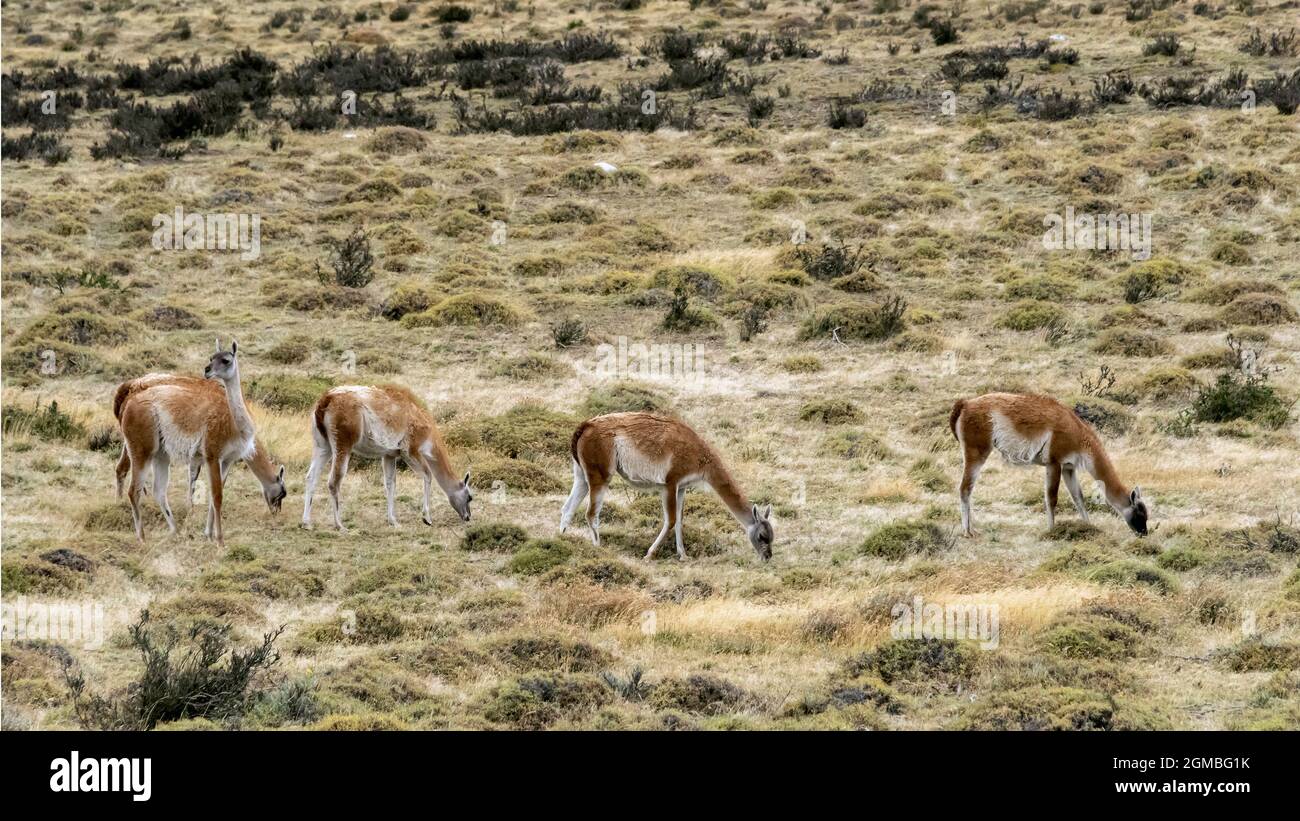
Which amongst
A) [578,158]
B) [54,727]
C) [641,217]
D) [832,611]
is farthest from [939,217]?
[54,727]

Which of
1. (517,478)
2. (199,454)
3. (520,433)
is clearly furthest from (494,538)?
(520,433)

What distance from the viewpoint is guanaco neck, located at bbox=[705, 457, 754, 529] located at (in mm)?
15008

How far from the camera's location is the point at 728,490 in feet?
49.5

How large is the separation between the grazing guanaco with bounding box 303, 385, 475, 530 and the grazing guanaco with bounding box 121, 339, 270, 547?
3.16 feet

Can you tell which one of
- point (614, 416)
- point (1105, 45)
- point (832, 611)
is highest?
point (1105, 45)

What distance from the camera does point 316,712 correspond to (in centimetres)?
1018

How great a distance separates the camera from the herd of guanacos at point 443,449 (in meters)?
14.5

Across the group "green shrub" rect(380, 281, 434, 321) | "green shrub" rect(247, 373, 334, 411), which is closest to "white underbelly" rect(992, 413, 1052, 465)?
"green shrub" rect(247, 373, 334, 411)

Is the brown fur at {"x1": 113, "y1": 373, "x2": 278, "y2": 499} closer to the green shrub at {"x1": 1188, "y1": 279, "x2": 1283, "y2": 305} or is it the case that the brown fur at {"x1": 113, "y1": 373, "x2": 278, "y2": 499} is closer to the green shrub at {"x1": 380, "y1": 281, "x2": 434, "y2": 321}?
the green shrub at {"x1": 380, "y1": 281, "x2": 434, "y2": 321}

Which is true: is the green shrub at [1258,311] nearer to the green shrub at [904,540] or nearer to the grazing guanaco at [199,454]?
the green shrub at [904,540]

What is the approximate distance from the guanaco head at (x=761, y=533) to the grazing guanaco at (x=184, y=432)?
5286 mm

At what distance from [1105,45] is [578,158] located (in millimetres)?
18107

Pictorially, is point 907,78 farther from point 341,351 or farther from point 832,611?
point 832,611

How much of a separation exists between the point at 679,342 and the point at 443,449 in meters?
9.16
